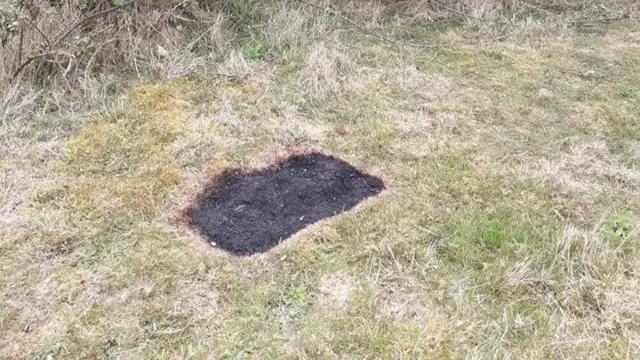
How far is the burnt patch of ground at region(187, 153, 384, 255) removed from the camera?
2.34 metres

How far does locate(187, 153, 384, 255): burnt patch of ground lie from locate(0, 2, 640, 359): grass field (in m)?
0.08

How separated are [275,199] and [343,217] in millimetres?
352

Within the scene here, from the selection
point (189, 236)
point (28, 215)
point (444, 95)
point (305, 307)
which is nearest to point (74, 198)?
point (28, 215)

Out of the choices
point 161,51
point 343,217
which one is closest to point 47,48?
point 161,51

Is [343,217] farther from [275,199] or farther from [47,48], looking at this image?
[47,48]

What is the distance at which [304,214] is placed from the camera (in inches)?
97.1

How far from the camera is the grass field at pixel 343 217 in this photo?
1.88 meters

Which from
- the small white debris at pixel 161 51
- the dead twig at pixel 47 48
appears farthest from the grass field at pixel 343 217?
the dead twig at pixel 47 48

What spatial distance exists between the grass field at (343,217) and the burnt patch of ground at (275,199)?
0.08 meters

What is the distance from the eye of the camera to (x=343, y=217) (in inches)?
95.0

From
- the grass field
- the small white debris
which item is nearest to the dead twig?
the grass field

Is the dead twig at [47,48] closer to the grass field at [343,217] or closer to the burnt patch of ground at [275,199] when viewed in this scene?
the grass field at [343,217]

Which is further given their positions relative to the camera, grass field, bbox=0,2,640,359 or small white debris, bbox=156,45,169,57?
small white debris, bbox=156,45,169,57

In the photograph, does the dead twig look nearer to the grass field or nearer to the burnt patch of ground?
the grass field
